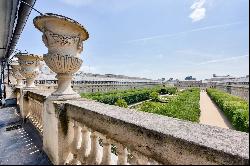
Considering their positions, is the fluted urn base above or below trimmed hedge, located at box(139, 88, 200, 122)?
above

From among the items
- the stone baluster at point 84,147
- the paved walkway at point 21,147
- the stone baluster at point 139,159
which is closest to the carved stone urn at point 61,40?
the stone baluster at point 84,147

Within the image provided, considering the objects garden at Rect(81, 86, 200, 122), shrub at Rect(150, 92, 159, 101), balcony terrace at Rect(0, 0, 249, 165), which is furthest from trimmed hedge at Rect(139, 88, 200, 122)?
shrub at Rect(150, 92, 159, 101)

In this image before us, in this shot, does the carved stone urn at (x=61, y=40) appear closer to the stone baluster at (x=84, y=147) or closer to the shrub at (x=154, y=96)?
the stone baluster at (x=84, y=147)

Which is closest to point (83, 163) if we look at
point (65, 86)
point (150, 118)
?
point (150, 118)

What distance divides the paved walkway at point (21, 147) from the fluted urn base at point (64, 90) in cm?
93

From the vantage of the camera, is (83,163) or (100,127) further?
(83,163)

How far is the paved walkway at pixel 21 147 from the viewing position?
10.6 feet

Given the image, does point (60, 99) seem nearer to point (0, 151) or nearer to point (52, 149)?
point (52, 149)

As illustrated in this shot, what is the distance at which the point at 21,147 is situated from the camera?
155 inches

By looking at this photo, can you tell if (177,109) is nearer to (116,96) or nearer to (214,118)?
(214,118)

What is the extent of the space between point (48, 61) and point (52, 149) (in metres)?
1.24

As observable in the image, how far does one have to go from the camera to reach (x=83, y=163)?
2602 mm

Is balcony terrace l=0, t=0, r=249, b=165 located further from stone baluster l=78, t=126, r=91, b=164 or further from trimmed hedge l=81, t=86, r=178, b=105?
trimmed hedge l=81, t=86, r=178, b=105

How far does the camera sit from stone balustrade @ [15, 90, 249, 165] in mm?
1369
